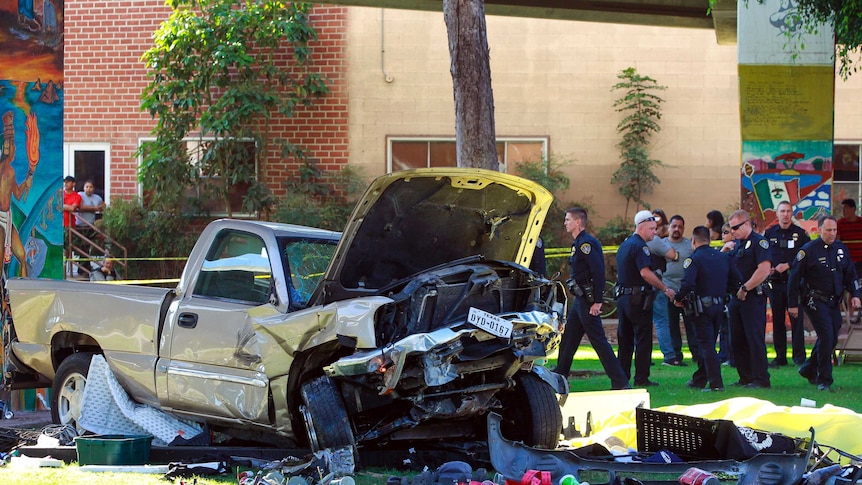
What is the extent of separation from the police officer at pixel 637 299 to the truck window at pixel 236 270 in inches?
224

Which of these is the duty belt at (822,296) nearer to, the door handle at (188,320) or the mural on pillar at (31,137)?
the door handle at (188,320)

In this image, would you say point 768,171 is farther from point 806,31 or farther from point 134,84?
point 134,84

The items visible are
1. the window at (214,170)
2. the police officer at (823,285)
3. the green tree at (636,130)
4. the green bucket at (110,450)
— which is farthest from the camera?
the window at (214,170)

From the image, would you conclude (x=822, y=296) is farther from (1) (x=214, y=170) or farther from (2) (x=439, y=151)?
(1) (x=214, y=170)

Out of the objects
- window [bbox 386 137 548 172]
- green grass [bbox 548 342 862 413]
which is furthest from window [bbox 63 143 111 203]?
green grass [bbox 548 342 862 413]

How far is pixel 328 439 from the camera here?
745 cm

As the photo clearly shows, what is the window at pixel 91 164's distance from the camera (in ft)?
75.3

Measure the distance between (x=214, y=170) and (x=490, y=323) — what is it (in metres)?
15.6

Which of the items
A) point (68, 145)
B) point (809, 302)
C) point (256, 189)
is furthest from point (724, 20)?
point (68, 145)

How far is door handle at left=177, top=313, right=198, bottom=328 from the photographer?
8.38 metres

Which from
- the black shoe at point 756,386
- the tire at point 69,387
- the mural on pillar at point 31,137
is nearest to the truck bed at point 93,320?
the tire at point 69,387

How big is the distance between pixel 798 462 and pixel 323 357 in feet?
10.2

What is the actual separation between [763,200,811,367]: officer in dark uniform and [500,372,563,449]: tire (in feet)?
23.9

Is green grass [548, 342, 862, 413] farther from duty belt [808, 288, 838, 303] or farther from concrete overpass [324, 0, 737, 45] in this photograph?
concrete overpass [324, 0, 737, 45]
